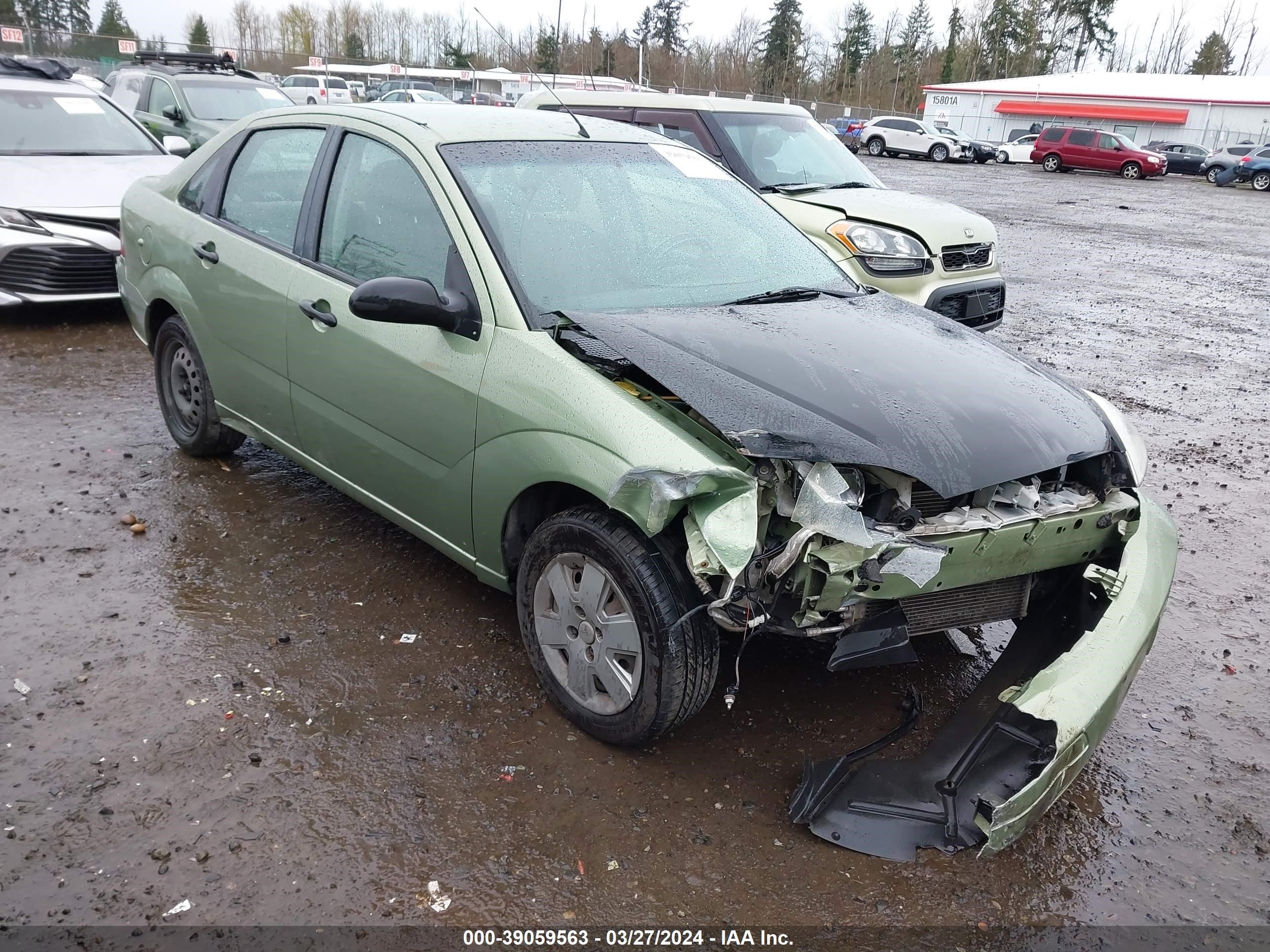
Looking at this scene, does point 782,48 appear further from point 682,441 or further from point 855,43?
point 682,441

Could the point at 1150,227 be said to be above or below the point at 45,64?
below

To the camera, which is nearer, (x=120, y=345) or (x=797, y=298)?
(x=797, y=298)

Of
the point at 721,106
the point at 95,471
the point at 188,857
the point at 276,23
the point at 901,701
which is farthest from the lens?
the point at 276,23

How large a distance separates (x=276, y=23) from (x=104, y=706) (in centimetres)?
10238

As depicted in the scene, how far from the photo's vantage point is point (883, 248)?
7.01 meters

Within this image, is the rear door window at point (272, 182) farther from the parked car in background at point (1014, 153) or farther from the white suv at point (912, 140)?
the parked car in background at point (1014, 153)

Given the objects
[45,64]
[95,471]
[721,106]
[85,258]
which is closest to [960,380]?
[95,471]

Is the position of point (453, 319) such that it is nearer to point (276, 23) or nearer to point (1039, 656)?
point (1039, 656)

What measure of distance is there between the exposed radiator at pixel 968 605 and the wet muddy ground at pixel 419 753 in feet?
1.57

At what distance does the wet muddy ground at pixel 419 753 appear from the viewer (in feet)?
Result: 8.13

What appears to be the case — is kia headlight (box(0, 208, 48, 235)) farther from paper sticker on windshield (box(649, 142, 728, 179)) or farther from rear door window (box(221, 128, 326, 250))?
paper sticker on windshield (box(649, 142, 728, 179))

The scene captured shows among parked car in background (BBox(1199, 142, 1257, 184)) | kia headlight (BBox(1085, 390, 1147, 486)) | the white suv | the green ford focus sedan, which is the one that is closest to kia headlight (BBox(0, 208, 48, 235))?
the green ford focus sedan

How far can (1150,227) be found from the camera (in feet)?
59.6

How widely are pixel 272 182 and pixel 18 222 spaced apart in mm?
4050
